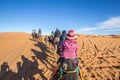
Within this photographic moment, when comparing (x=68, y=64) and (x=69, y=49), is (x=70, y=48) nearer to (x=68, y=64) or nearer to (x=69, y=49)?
(x=69, y=49)

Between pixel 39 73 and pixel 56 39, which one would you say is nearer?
pixel 39 73

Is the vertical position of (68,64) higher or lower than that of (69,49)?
lower

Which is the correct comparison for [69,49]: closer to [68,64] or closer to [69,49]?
[69,49]

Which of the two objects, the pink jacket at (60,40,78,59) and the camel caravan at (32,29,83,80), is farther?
the pink jacket at (60,40,78,59)

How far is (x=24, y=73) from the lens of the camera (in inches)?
483

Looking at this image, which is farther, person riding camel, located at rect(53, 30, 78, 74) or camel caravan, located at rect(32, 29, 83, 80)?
person riding camel, located at rect(53, 30, 78, 74)

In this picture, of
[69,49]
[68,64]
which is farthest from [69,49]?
[68,64]

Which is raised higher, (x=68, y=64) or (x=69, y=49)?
(x=69, y=49)

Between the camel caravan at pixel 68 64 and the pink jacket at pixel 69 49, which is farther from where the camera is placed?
the pink jacket at pixel 69 49

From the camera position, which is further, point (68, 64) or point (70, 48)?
point (70, 48)

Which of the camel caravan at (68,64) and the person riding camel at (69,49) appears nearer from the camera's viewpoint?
the camel caravan at (68,64)

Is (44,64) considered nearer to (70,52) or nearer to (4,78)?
(4,78)

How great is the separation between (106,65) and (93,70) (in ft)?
3.43

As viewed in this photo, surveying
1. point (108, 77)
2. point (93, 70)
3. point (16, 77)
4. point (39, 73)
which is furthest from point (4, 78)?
point (108, 77)
